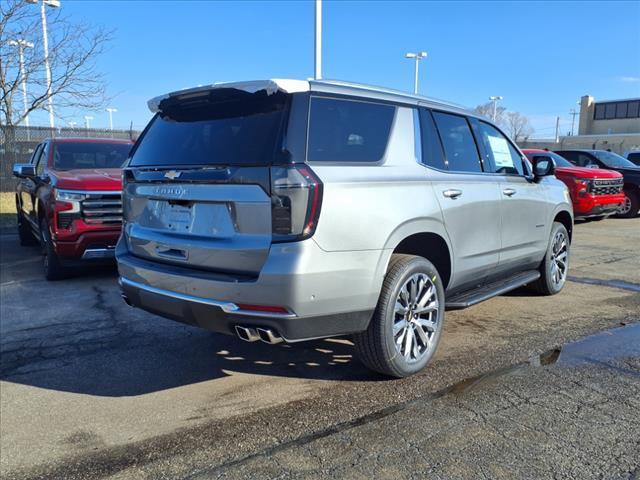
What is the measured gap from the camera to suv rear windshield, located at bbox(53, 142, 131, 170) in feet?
24.4

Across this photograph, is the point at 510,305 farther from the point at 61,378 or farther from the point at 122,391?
the point at 61,378

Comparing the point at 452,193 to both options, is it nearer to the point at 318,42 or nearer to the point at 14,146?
the point at 318,42

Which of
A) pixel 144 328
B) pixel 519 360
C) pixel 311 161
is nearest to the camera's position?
pixel 311 161

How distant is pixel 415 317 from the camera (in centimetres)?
372

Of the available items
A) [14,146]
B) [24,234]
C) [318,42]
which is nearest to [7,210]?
[14,146]

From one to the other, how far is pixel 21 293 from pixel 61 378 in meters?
2.88

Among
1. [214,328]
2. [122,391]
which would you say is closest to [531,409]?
[214,328]

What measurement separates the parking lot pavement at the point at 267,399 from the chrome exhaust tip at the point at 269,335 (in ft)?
1.73

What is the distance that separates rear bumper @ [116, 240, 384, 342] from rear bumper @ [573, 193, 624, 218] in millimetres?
10237

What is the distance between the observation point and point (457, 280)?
4.19 meters

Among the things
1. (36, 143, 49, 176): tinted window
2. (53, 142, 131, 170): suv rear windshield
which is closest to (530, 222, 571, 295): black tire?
(53, 142, 131, 170): suv rear windshield

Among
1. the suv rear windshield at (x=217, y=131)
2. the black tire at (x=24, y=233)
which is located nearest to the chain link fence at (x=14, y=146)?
the black tire at (x=24, y=233)

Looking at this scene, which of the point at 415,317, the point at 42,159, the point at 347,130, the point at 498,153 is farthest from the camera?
the point at 42,159

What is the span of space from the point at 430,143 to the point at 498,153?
4.47 ft
